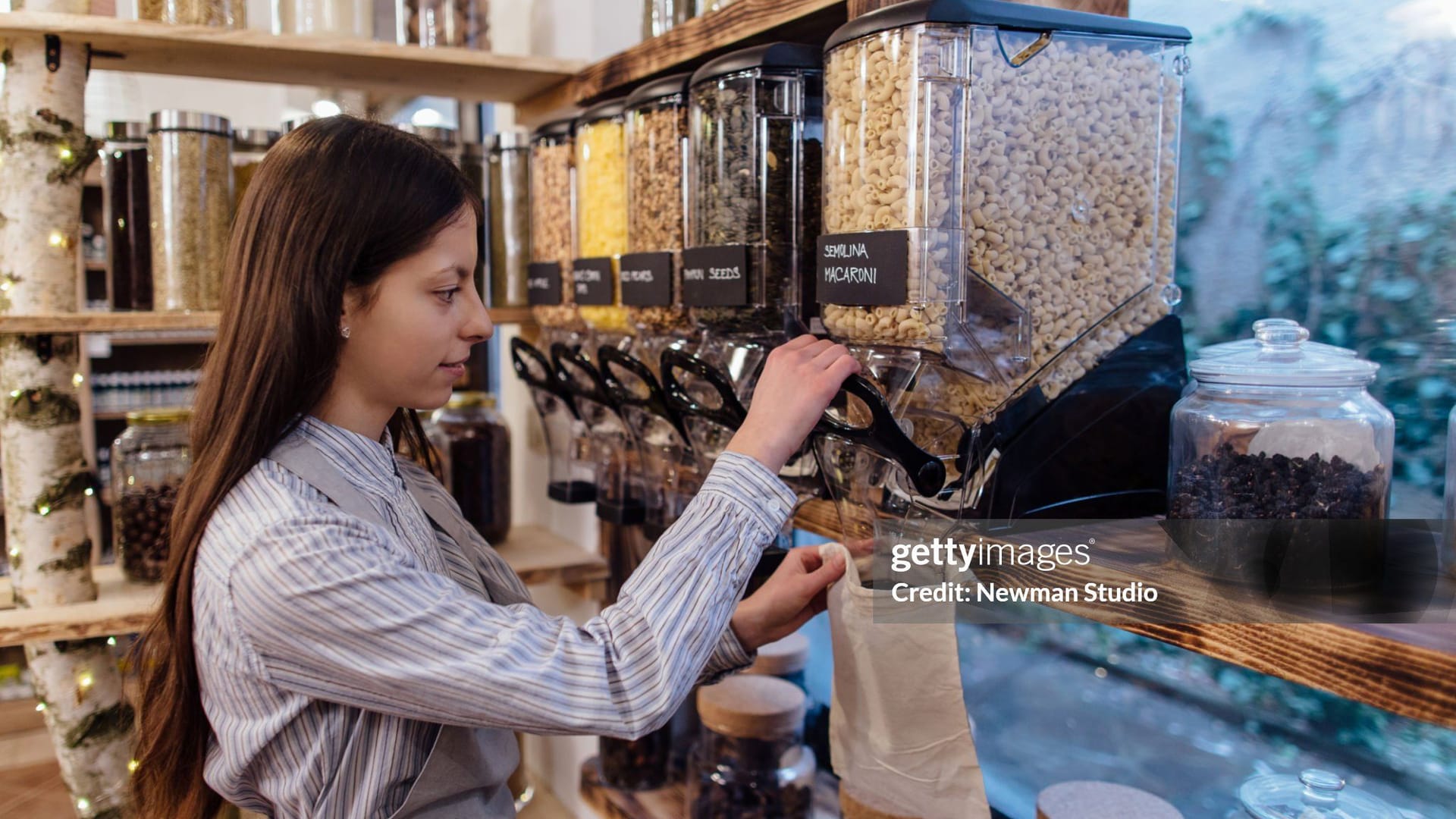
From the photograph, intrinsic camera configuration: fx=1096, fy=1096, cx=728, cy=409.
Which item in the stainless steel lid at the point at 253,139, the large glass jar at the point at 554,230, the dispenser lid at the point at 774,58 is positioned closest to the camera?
the dispenser lid at the point at 774,58

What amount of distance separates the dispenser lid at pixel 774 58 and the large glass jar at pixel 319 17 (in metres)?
1.00

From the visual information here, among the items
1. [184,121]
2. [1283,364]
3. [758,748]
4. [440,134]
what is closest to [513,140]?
[440,134]

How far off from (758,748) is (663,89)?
953 millimetres

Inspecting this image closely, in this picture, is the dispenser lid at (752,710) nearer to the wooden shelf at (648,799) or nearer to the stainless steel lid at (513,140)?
the wooden shelf at (648,799)

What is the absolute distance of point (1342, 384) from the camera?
0.81 metres

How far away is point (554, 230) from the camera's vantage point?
1.76 metres

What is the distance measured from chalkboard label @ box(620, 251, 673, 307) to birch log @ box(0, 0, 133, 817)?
94cm

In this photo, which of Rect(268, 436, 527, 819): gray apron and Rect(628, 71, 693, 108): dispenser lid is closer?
Rect(268, 436, 527, 819): gray apron

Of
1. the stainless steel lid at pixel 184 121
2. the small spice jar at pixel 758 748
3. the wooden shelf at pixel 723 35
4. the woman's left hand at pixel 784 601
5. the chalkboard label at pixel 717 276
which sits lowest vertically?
the small spice jar at pixel 758 748

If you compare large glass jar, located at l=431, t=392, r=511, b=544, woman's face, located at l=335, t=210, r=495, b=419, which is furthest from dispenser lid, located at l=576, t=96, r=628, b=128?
large glass jar, located at l=431, t=392, r=511, b=544

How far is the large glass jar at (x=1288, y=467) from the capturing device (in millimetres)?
790

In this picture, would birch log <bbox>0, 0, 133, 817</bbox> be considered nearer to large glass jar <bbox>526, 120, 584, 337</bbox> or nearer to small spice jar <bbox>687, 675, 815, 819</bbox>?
large glass jar <bbox>526, 120, 584, 337</bbox>

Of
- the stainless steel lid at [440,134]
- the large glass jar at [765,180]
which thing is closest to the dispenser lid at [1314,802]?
the large glass jar at [765,180]

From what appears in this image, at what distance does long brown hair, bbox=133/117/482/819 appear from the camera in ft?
3.34
